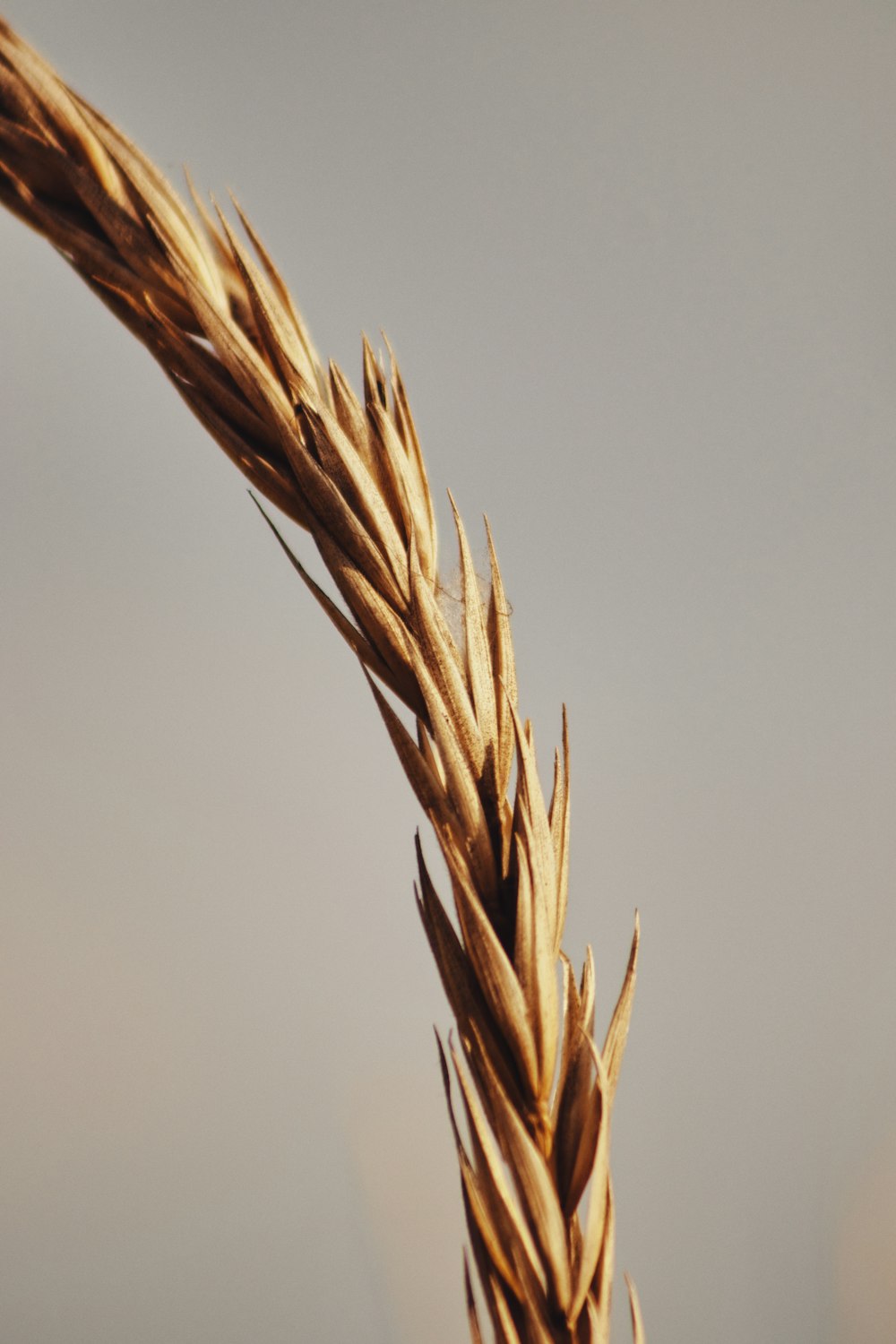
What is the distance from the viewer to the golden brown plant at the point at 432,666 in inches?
2.5

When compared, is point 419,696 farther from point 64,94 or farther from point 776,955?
point 776,955

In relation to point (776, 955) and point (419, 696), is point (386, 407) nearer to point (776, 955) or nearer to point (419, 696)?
point (419, 696)

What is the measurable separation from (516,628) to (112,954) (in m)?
0.23

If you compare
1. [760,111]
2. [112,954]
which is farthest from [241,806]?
[760,111]

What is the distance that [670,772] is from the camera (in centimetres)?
39

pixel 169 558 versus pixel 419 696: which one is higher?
pixel 169 558

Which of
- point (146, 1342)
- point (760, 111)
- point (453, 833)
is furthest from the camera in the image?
point (760, 111)

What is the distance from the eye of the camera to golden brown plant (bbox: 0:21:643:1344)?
63mm

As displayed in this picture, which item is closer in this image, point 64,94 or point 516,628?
point 64,94

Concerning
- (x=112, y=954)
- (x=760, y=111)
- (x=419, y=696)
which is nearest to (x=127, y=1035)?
(x=112, y=954)

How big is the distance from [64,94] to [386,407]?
0.14 ft

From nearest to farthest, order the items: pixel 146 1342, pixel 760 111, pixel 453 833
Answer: pixel 453 833 < pixel 146 1342 < pixel 760 111

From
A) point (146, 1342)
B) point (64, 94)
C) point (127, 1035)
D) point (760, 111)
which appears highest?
point (760, 111)

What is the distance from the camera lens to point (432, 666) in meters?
0.08
